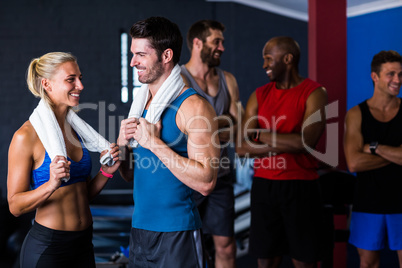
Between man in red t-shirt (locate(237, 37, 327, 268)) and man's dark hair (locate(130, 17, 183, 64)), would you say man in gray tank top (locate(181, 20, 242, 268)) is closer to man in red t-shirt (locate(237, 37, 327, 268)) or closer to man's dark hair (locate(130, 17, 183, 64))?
man in red t-shirt (locate(237, 37, 327, 268))

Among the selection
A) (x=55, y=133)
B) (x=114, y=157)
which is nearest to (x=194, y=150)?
(x=114, y=157)

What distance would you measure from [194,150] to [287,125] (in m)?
1.24

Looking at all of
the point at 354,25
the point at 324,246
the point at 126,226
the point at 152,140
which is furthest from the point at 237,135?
the point at 354,25

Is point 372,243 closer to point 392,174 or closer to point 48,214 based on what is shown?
point 392,174

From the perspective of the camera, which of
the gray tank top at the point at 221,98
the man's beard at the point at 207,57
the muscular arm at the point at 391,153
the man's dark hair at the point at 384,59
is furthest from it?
the man's beard at the point at 207,57

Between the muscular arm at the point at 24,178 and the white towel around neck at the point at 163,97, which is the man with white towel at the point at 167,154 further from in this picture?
the muscular arm at the point at 24,178

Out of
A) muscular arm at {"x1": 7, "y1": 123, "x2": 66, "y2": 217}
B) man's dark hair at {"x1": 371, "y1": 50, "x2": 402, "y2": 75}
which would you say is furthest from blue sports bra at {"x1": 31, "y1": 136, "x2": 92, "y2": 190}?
man's dark hair at {"x1": 371, "y1": 50, "x2": 402, "y2": 75}

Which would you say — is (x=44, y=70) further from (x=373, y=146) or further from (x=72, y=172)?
(x=373, y=146)

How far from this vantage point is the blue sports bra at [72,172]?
1873 mm

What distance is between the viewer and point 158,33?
1835mm

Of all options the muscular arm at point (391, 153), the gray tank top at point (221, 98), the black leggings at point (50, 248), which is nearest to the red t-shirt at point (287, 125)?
the gray tank top at point (221, 98)

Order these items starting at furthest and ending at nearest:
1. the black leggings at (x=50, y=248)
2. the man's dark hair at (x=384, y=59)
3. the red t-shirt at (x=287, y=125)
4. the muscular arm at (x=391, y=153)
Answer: the man's dark hair at (x=384, y=59) < the red t-shirt at (x=287, y=125) < the muscular arm at (x=391, y=153) < the black leggings at (x=50, y=248)

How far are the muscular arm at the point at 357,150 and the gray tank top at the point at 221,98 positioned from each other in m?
0.87

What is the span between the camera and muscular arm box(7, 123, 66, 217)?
1.78 meters
